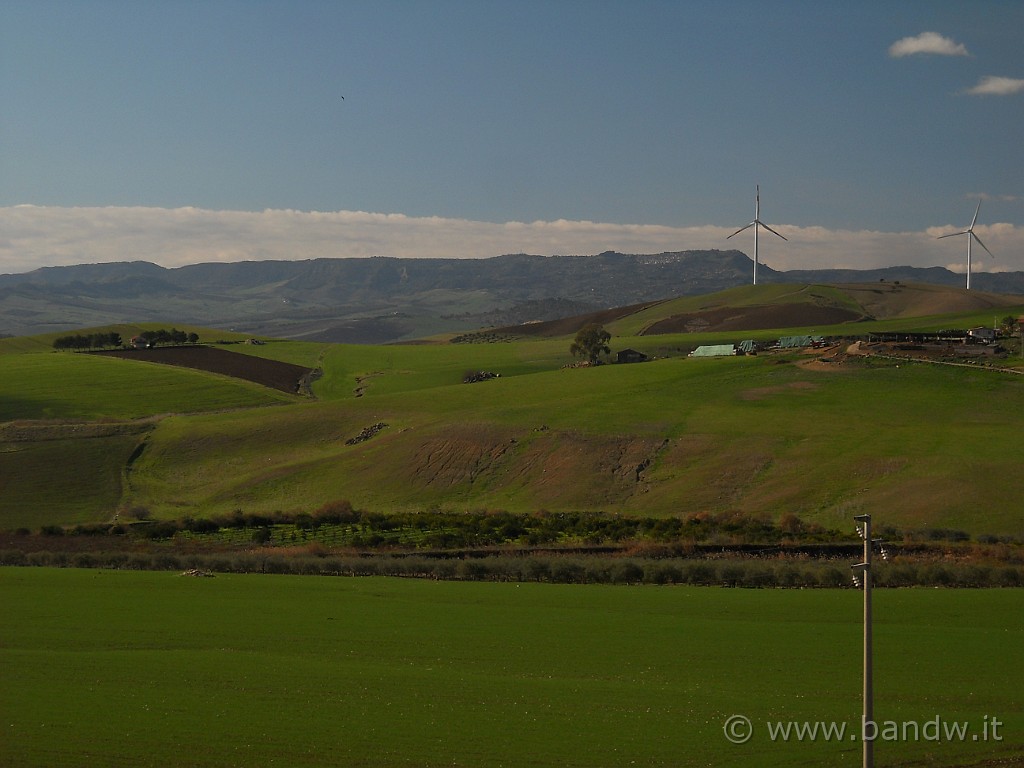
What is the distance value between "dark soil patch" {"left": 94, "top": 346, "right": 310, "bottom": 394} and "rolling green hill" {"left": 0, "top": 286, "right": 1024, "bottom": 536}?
30.4ft

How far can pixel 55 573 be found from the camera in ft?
160

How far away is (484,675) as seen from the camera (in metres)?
30.4

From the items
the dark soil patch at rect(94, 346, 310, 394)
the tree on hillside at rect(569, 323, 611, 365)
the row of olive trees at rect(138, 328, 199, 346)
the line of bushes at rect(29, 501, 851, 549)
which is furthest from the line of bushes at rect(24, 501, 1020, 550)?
the row of olive trees at rect(138, 328, 199, 346)

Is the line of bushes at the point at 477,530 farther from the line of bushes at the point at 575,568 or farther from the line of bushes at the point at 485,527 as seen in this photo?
the line of bushes at the point at 575,568

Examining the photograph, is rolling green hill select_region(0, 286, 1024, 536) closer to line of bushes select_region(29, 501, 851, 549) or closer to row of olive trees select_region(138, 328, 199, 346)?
line of bushes select_region(29, 501, 851, 549)

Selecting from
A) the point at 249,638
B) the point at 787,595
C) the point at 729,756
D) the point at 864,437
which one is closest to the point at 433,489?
the point at 864,437

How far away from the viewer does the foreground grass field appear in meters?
24.1

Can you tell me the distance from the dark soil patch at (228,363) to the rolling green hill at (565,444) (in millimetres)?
9261

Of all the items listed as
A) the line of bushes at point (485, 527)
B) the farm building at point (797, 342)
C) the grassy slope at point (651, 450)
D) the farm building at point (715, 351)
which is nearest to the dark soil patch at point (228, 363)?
the grassy slope at point (651, 450)

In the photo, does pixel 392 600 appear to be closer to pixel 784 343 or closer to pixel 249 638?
pixel 249 638

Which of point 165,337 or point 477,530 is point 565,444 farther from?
point 165,337

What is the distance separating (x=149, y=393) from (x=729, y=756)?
9979 cm

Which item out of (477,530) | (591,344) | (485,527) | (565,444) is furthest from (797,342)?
(477,530)

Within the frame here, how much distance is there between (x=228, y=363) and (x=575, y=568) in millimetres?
93025
